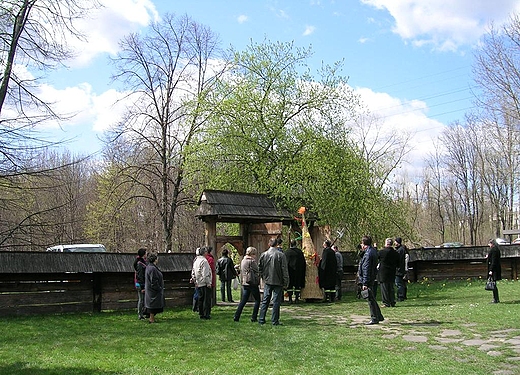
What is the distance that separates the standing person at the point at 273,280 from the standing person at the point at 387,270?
369 centimetres

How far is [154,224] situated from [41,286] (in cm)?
2433

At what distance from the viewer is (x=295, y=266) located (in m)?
17.0

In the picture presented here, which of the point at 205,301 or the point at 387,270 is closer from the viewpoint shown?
the point at 205,301

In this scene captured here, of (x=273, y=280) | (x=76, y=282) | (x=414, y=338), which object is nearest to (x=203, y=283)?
(x=273, y=280)

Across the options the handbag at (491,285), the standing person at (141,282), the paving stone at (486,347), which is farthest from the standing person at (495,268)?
the standing person at (141,282)

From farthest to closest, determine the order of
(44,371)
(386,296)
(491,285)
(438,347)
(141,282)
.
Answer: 1. (386,296)
2. (491,285)
3. (141,282)
4. (438,347)
5. (44,371)

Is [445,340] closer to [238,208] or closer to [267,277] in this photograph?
[267,277]

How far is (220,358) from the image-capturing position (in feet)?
28.3

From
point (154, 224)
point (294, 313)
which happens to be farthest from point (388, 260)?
point (154, 224)

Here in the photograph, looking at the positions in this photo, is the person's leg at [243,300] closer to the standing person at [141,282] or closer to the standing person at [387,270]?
the standing person at [141,282]

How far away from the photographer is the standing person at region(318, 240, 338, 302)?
17.5 metres

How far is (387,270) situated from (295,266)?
2976 mm

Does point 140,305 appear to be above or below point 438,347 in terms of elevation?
above

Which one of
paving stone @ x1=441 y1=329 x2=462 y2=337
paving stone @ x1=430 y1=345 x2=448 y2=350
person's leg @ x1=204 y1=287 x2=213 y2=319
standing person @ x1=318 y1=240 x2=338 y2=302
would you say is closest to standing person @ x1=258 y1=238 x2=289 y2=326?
person's leg @ x1=204 y1=287 x2=213 y2=319
